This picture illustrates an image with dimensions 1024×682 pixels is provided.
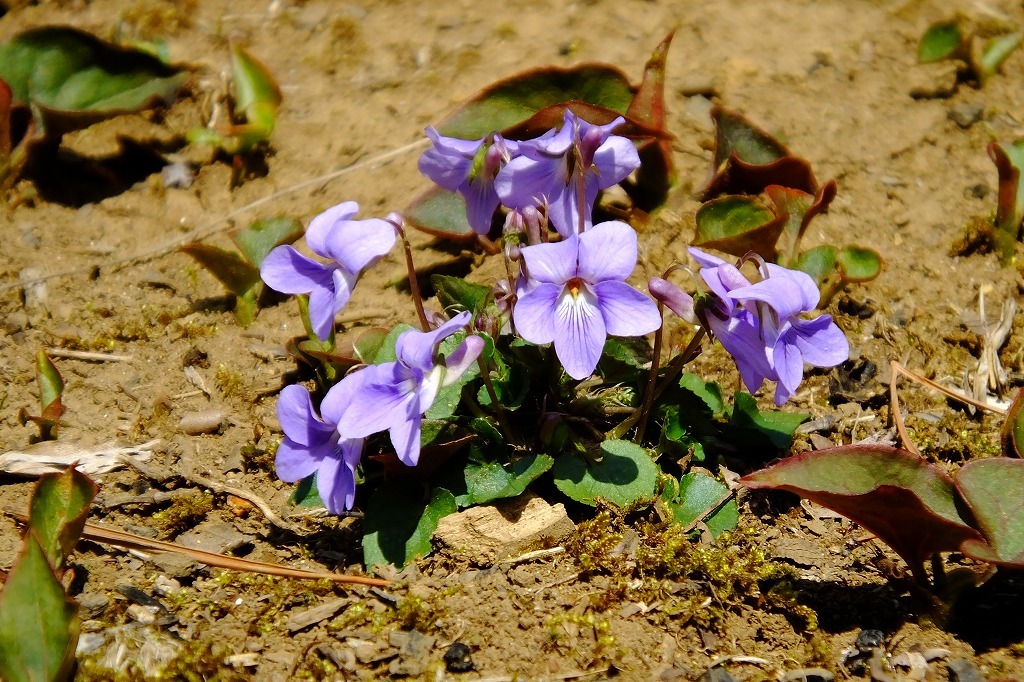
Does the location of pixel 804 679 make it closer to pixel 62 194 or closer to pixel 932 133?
pixel 932 133

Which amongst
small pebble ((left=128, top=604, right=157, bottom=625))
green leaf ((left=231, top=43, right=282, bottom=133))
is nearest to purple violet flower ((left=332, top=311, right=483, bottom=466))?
small pebble ((left=128, top=604, right=157, bottom=625))

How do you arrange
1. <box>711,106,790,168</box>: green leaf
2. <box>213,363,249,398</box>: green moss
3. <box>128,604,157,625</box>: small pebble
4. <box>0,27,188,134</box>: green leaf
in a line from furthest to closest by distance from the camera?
<box>0,27,188,134</box>: green leaf
<box>711,106,790,168</box>: green leaf
<box>213,363,249,398</box>: green moss
<box>128,604,157,625</box>: small pebble

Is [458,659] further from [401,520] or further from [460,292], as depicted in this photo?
[460,292]

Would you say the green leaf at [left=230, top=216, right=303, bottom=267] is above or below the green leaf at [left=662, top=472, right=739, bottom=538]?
above

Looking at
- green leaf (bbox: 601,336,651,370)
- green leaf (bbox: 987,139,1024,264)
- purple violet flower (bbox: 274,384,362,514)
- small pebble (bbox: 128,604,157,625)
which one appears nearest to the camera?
purple violet flower (bbox: 274,384,362,514)

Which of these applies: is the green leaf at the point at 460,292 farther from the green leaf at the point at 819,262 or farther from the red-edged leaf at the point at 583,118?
the green leaf at the point at 819,262

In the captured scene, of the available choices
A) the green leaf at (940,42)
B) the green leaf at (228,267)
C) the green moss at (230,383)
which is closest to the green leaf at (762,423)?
the green moss at (230,383)

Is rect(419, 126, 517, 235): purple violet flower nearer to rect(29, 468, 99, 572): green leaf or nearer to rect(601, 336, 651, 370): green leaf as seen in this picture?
rect(601, 336, 651, 370): green leaf
